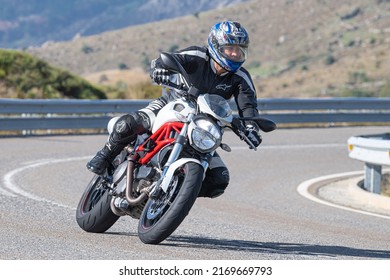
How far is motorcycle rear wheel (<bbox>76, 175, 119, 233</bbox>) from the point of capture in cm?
988

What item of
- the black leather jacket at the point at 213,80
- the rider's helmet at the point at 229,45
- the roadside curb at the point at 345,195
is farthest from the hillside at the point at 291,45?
the rider's helmet at the point at 229,45

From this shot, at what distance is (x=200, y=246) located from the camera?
31.2 ft

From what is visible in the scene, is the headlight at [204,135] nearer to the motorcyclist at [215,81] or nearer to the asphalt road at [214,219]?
the motorcyclist at [215,81]

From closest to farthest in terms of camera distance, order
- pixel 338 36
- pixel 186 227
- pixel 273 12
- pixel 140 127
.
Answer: pixel 140 127, pixel 186 227, pixel 338 36, pixel 273 12

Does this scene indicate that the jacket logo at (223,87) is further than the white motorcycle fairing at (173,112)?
Yes

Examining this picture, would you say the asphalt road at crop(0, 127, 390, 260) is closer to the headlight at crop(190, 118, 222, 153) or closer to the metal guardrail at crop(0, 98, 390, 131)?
the headlight at crop(190, 118, 222, 153)

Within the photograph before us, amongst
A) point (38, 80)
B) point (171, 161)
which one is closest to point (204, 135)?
point (171, 161)

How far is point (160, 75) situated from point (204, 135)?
2.64 feet

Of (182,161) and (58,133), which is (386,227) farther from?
(58,133)

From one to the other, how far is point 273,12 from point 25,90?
A: 74.7m

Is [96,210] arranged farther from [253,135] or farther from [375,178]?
[375,178]

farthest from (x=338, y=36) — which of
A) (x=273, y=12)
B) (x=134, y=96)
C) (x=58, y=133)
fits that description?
(x=58, y=133)

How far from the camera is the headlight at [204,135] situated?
9047 millimetres

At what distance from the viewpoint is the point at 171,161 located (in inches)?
358
